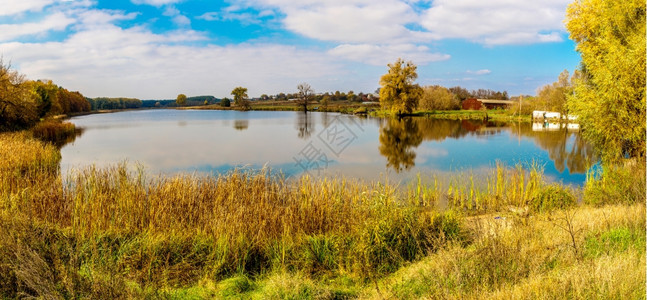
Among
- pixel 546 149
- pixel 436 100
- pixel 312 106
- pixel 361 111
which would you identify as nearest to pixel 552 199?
pixel 546 149

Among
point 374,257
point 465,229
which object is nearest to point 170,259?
point 374,257

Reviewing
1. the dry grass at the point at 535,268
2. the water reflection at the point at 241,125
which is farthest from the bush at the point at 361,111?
the dry grass at the point at 535,268

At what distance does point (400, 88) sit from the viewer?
5641 centimetres

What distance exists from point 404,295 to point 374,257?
132 cm

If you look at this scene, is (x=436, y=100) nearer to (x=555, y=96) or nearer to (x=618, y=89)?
(x=555, y=96)

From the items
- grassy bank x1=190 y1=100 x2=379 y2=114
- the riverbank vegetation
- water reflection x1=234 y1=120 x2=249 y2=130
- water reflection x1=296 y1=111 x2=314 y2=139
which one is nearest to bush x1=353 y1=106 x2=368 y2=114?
grassy bank x1=190 y1=100 x2=379 y2=114

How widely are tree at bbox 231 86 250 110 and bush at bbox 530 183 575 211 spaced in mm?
93451

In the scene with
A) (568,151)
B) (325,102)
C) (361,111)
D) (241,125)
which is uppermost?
(325,102)

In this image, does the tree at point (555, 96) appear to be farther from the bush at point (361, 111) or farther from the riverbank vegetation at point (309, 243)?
the riverbank vegetation at point (309, 243)

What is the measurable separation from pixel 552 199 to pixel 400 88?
47780 mm

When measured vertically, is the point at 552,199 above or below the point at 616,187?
below

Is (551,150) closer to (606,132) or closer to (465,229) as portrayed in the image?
(606,132)

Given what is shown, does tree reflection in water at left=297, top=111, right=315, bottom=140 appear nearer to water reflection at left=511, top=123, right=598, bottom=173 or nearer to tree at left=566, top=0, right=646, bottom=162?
water reflection at left=511, top=123, right=598, bottom=173

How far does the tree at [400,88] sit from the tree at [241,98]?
52187mm
